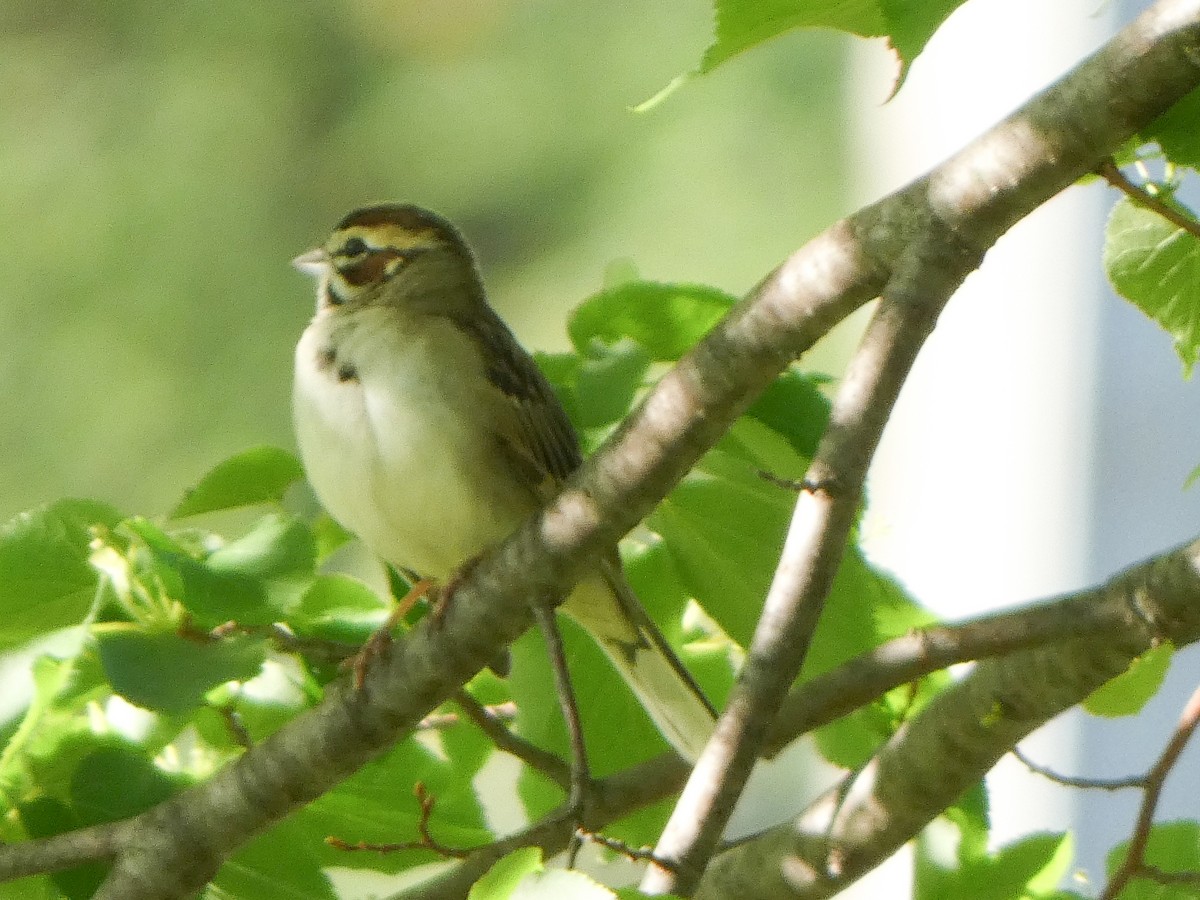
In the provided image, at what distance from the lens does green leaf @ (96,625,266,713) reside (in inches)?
45.6

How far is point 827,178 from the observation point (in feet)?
17.2

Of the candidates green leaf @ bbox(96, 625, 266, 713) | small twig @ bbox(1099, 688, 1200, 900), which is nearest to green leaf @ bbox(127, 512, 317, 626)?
green leaf @ bbox(96, 625, 266, 713)

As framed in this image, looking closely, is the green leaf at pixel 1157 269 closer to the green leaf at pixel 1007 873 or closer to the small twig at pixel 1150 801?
the small twig at pixel 1150 801

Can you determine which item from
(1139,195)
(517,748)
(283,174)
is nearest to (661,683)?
(517,748)

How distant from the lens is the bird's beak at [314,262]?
200cm

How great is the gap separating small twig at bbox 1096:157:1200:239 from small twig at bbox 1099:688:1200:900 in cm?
33

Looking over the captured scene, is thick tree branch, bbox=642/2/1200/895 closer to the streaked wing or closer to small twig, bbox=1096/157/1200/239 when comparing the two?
small twig, bbox=1096/157/1200/239

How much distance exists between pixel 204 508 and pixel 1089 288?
2456 mm

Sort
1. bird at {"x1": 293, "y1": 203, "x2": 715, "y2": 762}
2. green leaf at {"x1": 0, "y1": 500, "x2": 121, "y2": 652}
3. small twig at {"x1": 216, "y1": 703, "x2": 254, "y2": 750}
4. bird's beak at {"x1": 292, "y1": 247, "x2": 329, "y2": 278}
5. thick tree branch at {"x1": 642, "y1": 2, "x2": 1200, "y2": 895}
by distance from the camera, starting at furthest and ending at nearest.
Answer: bird's beak at {"x1": 292, "y1": 247, "x2": 329, "y2": 278} → bird at {"x1": 293, "y1": 203, "x2": 715, "y2": 762} → small twig at {"x1": 216, "y1": 703, "x2": 254, "y2": 750} → green leaf at {"x1": 0, "y1": 500, "x2": 121, "y2": 652} → thick tree branch at {"x1": 642, "y1": 2, "x2": 1200, "y2": 895}

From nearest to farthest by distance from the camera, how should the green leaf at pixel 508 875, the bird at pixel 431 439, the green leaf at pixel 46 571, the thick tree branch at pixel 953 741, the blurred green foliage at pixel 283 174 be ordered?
the green leaf at pixel 508 875 → the thick tree branch at pixel 953 741 → the green leaf at pixel 46 571 → the bird at pixel 431 439 → the blurred green foliage at pixel 283 174

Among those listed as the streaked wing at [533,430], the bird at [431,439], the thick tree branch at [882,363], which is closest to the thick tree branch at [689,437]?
the thick tree branch at [882,363]

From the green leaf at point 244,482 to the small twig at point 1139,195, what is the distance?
29.0 inches

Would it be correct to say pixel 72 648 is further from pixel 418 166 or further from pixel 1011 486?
pixel 418 166

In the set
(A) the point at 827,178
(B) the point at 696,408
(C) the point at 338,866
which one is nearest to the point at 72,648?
(C) the point at 338,866
